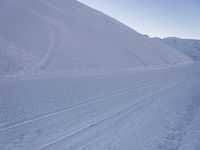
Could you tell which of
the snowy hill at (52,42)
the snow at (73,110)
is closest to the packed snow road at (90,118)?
the snow at (73,110)

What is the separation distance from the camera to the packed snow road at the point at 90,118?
328 inches

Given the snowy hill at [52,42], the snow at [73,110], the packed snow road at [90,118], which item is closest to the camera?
the packed snow road at [90,118]

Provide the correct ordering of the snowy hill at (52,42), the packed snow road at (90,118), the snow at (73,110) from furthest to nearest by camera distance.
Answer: the snowy hill at (52,42), the snow at (73,110), the packed snow road at (90,118)

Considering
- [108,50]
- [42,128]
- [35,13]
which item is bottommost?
[42,128]

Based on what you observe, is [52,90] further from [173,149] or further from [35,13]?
[35,13]

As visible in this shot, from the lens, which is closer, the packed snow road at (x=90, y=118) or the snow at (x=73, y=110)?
the packed snow road at (x=90, y=118)

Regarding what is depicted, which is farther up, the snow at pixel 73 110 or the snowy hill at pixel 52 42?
the snowy hill at pixel 52 42

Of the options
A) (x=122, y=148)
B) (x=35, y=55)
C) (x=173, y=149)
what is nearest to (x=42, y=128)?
(x=122, y=148)

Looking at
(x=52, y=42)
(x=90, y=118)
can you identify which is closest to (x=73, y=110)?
(x=90, y=118)

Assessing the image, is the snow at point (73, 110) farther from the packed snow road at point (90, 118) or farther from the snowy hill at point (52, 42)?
the snowy hill at point (52, 42)

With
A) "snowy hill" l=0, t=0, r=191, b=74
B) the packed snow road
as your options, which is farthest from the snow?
"snowy hill" l=0, t=0, r=191, b=74

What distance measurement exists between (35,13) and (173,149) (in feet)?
111

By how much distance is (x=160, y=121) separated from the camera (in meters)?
11.4

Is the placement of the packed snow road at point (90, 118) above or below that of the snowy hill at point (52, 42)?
below
